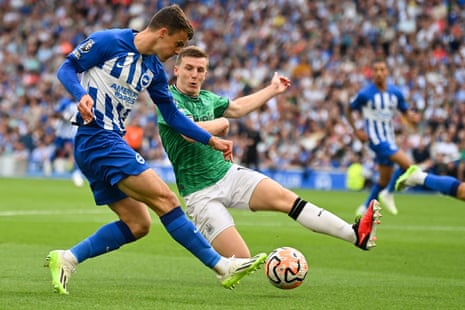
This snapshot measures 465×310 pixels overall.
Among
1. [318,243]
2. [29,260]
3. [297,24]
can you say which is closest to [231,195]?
[29,260]

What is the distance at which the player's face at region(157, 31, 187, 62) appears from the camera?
8.15m

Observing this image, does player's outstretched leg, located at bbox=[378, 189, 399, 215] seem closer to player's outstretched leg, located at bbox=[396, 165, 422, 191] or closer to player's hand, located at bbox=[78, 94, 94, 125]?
player's outstretched leg, located at bbox=[396, 165, 422, 191]

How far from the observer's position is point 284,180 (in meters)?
30.2

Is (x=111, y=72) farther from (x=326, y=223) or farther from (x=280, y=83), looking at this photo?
(x=326, y=223)

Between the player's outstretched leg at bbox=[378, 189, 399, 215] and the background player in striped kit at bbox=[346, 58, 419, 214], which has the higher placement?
the background player in striped kit at bbox=[346, 58, 419, 214]

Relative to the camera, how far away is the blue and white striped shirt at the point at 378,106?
59.0 feet

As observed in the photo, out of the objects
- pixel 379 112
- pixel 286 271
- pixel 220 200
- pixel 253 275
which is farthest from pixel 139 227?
pixel 379 112

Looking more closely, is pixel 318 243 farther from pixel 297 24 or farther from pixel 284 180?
pixel 297 24

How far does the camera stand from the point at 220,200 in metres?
9.21

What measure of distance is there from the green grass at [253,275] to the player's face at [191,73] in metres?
1.83

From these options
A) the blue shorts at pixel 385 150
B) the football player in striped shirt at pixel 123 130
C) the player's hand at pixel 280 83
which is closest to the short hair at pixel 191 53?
the player's hand at pixel 280 83

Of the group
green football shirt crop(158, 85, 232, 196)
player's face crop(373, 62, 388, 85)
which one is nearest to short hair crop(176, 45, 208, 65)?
green football shirt crop(158, 85, 232, 196)

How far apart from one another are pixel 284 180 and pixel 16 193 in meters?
9.16

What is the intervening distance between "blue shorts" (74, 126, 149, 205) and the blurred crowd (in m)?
18.0
